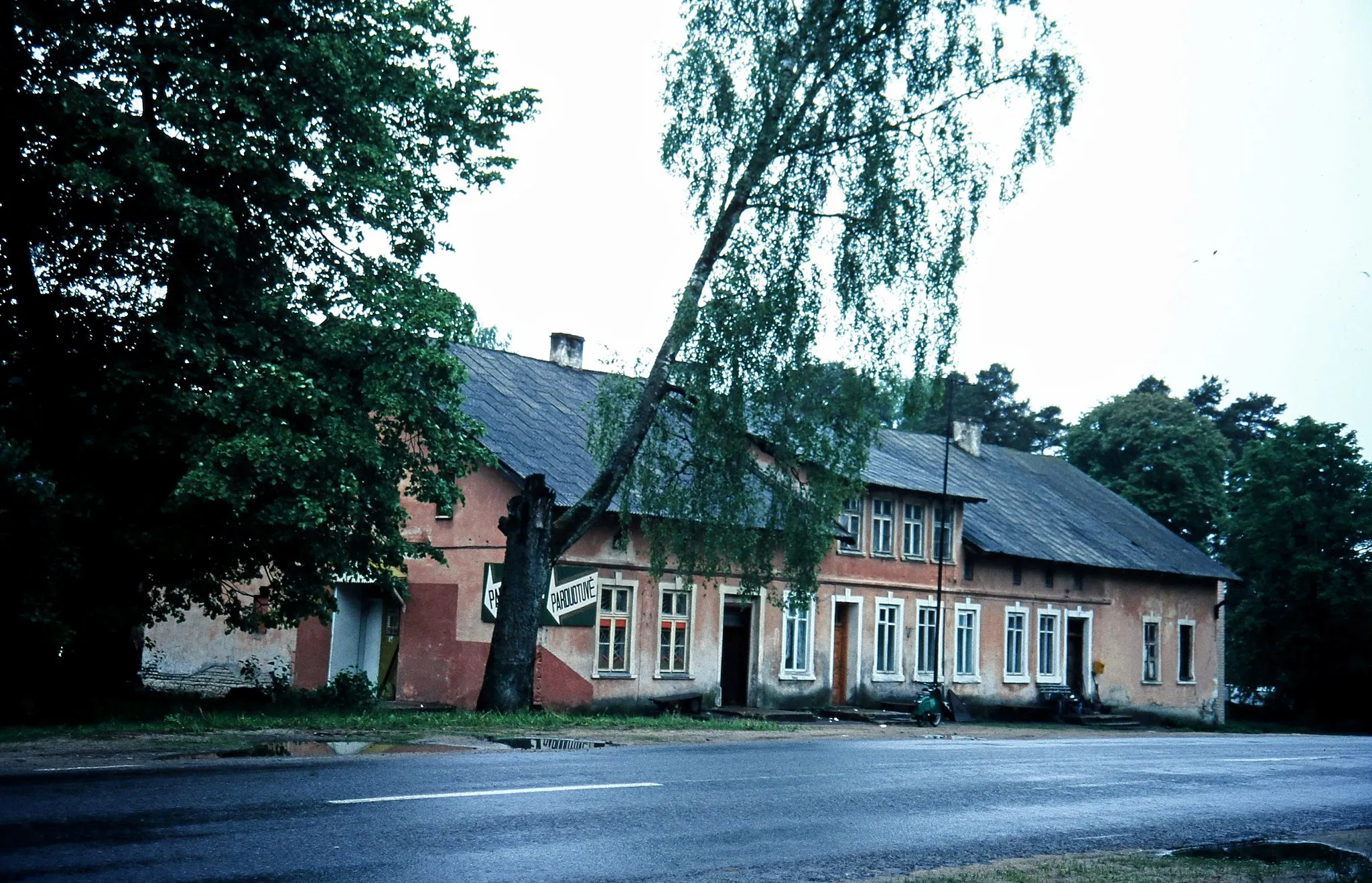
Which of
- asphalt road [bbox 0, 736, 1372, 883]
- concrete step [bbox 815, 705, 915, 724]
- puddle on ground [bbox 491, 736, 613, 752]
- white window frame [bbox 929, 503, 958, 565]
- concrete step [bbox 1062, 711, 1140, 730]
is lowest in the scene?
concrete step [bbox 1062, 711, 1140, 730]

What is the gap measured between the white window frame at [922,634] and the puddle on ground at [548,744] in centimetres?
1974

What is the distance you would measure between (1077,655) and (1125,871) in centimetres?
3403

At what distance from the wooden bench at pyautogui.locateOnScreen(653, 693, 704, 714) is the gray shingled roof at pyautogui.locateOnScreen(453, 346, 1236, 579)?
16.6ft

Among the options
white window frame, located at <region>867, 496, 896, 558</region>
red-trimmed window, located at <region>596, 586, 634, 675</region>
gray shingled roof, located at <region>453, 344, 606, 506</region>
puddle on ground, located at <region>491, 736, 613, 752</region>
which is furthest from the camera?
white window frame, located at <region>867, 496, 896, 558</region>

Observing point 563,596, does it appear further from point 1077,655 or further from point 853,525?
point 1077,655

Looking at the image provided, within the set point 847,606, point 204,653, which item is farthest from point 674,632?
point 204,653

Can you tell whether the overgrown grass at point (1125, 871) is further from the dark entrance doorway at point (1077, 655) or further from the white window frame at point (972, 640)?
the dark entrance doorway at point (1077, 655)

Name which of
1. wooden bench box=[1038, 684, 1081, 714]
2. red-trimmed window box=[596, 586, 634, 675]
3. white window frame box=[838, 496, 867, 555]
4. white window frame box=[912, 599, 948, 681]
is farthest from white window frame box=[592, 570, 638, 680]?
wooden bench box=[1038, 684, 1081, 714]

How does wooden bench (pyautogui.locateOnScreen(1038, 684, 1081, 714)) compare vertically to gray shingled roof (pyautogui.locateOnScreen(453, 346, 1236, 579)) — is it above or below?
below

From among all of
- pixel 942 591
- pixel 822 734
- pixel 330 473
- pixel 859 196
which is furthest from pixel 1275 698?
pixel 330 473

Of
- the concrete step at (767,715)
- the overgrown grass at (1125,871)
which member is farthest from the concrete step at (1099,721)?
the overgrown grass at (1125,871)

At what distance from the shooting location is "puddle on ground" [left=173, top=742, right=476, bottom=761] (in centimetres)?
1311

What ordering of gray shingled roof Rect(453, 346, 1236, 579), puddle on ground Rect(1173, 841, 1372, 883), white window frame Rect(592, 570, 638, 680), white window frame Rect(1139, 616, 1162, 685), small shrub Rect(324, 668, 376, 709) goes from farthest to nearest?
white window frame Rect(1139, 616, 1162, 685) < gray shingled roof Rect(453, 346, 1236, 579) < white window frame Rect(592, 570, 638, 680) < small shrub Rect(324, 668, 376, 709) < puddle on ground Rect(1173, 841, 1372, 883)

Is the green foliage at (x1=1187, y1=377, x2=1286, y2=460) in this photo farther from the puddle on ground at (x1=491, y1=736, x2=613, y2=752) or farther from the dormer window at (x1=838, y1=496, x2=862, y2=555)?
the puddle on ground at (x1=491, y1=736, x2=613, y2=752)
